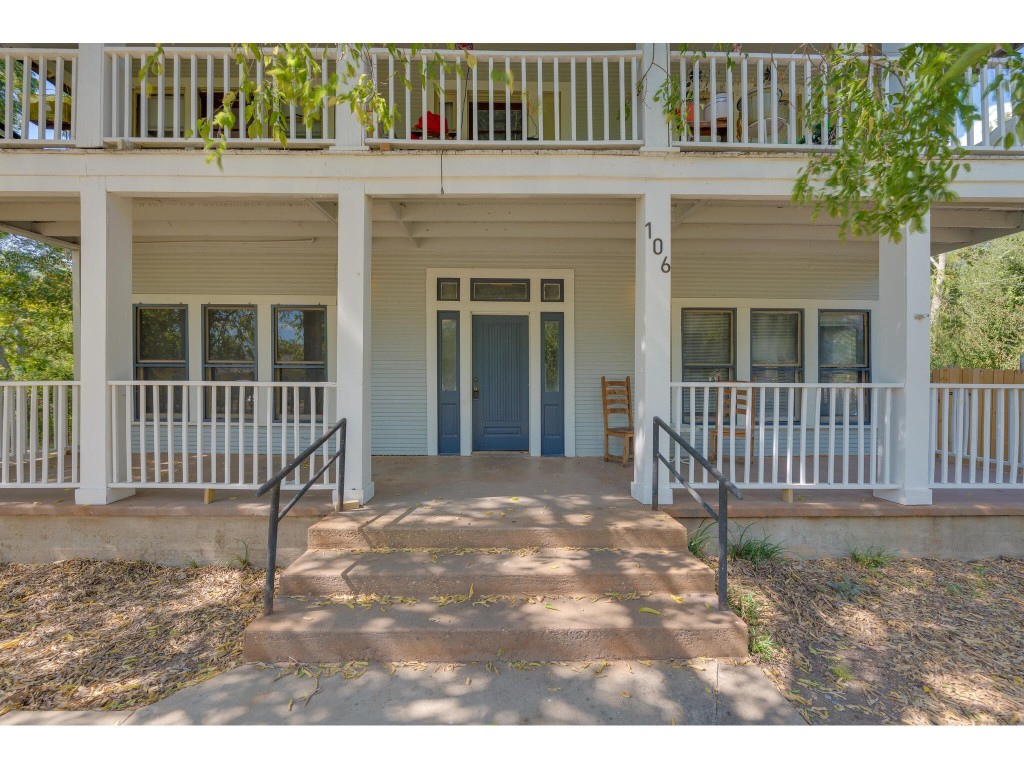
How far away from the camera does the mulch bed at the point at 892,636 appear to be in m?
2.75

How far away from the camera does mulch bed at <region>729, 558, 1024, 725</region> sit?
9.03ft

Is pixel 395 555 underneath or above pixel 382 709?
above

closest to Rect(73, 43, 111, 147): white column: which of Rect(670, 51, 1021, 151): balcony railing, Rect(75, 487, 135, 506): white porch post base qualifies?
Rect(75, 487, 135, 506): white porch post base

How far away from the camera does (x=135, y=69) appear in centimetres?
508

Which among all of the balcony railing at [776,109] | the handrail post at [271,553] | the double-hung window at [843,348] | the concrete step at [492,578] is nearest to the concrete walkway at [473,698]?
the handrail post at [271,553]

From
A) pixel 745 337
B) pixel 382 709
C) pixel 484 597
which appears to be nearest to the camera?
pixel 382 709

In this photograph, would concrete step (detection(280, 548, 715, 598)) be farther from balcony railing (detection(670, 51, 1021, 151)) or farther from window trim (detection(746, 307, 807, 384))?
window trim (detection(746, 307, 807, 384))

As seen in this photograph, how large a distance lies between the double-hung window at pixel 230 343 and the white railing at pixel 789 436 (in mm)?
5545

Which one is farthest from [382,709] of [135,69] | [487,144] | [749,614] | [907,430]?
[135,69]

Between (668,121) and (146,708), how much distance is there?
5.32 m

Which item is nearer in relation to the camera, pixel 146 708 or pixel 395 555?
pixel 146 708

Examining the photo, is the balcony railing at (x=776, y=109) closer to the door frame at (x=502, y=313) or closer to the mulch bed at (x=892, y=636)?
the door frame at (x=502, y=313)

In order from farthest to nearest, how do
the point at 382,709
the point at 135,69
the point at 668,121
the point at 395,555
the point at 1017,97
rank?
the point at 135,69 < the point at 668,121 < the point at 395,555 < the point at 1017,97 < the point at 382,709

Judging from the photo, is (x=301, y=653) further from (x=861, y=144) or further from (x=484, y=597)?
(x=861, y=144)
